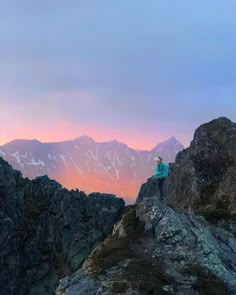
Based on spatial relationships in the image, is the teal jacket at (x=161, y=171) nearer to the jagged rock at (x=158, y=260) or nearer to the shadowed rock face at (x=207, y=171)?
the jagged rock at (x=158, y=260)

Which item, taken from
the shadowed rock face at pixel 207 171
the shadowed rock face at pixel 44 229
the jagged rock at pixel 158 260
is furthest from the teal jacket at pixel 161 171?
the shadowed rock face at pixel 44 229

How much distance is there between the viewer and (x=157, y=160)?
36688mm

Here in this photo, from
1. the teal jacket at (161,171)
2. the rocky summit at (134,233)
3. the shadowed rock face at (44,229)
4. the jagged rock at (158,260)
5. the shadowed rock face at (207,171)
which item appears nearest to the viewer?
the jagged rock at (158,260)

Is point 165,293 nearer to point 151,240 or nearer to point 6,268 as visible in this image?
point 151,240

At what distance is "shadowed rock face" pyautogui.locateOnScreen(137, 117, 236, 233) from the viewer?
5019 cm

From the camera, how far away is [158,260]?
67.9 ft

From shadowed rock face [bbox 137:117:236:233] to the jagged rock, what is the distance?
22101 millimetres

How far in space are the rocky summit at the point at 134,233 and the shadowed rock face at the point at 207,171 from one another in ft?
0.41

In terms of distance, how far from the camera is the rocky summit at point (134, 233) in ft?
63.7

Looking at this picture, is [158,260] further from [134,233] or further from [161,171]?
[161,171]

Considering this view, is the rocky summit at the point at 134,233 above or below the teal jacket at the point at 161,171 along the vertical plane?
below

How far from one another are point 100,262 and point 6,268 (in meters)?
79.6

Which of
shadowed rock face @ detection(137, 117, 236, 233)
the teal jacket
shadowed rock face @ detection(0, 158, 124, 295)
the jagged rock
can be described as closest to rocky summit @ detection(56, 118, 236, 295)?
the jagged rock

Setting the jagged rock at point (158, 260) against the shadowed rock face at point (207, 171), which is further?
the shadowed rock face at point (207, 171)
